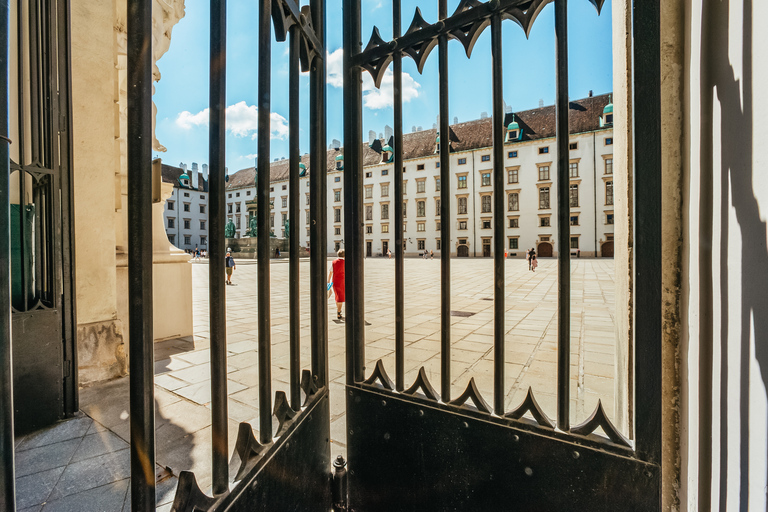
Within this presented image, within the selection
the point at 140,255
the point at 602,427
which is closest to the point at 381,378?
the point at 602,427

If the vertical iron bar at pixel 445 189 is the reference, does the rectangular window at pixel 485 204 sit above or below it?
above

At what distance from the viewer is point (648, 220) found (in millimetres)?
1118

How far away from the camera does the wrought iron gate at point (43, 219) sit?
2469 millimetres

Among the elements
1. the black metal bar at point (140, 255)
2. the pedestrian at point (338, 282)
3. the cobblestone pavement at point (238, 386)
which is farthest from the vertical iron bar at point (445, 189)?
the pedestrian at point (338, 282)

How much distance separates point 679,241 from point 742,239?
0.38 meters

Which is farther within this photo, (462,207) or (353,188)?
(462,207)

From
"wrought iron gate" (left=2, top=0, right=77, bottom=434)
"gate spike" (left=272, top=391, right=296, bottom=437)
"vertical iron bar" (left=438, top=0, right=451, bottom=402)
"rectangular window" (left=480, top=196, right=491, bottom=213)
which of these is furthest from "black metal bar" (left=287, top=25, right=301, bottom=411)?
"rectangular window" (left=480, top=196, right=491, bottom=213)

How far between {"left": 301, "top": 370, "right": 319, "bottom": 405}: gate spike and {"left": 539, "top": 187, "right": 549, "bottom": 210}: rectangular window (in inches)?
1567

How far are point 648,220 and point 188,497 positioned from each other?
5.04 ft

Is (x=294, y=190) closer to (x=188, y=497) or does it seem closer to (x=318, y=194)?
(x=318, y=194)

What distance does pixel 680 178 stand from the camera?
1108 millimetres

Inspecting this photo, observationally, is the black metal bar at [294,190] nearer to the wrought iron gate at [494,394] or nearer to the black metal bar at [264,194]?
the black metal bar at [264,194]

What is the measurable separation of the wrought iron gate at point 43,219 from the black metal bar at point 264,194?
247 centimetres

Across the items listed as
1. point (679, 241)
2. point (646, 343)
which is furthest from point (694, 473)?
point (679, 241)
